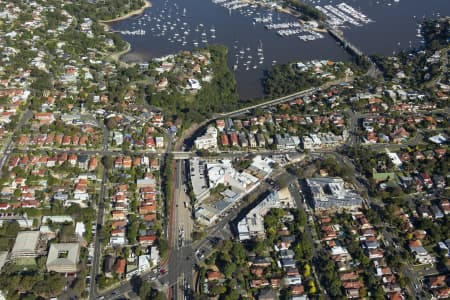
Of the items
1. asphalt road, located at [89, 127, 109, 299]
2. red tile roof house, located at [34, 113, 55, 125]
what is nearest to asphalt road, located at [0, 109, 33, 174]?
red tile roof house, located at [34, 113, 55, 125]

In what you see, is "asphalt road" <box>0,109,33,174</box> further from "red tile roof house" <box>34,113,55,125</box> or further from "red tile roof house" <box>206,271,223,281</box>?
"red tile roof house" <box>206,271,223,281</box>

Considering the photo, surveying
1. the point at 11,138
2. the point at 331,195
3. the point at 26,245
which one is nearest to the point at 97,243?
the point at 26,245

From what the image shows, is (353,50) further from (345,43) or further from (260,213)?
(260,213)

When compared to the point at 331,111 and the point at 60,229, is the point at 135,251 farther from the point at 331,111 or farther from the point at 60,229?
the point at 331,111

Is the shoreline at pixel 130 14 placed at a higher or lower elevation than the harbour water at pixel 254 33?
lower

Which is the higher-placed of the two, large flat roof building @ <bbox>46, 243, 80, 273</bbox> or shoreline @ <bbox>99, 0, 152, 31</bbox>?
large flat roof building @ <bbox>46, 243, 80, 273</bbox>

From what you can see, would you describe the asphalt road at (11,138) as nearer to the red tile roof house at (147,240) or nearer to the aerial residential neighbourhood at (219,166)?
the aerial residential neighbourhood at (219,166)

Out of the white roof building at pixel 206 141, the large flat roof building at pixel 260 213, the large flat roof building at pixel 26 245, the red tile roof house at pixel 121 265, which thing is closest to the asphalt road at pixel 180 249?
the red tile roof house at pixel 121 265
